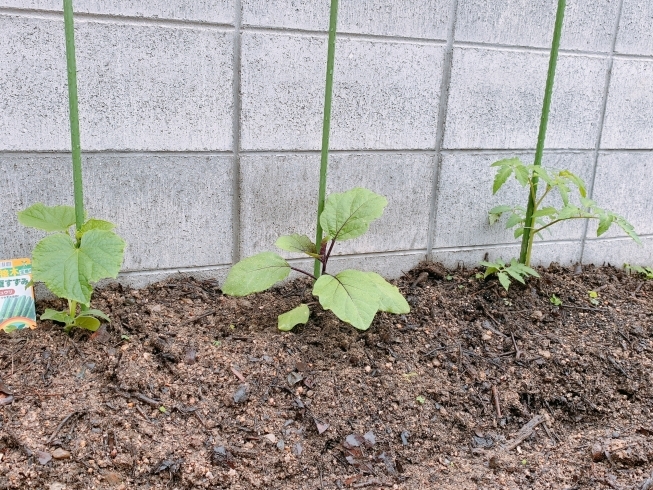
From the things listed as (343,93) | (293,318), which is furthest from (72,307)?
(343,93)

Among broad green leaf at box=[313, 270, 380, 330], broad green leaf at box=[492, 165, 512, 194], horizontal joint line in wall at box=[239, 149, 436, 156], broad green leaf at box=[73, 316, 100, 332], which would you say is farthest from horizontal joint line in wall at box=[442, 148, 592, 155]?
broad green leaf at box=[73, 316, 100, 332]

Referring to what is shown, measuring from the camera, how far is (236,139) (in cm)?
207

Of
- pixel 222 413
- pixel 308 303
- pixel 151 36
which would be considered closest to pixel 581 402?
pixel 308 303

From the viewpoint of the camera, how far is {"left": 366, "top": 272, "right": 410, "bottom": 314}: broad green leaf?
180cm

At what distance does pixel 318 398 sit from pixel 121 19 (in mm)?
1431

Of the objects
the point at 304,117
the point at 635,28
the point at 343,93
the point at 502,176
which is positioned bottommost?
the point at 502,176

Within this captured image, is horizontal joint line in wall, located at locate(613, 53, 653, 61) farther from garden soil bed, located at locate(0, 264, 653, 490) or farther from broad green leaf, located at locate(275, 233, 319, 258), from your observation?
broad green leaf, located at locate(275, 233, 319, 258)

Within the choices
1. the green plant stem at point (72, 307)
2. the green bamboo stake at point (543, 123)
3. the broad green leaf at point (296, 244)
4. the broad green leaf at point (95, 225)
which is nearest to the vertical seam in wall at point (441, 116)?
the green bamboo stake at point (543, 123)

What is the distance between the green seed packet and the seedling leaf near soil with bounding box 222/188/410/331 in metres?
0.63

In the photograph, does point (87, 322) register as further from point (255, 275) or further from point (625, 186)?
point (625, 186)

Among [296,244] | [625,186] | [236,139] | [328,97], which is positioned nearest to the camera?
[328,97]

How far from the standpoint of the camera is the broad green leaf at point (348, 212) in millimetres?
1869

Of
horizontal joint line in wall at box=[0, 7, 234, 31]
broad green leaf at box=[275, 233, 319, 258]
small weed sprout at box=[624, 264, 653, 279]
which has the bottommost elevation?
small weed sprout at box=[624, 264, 653, 279]

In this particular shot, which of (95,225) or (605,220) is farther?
(605,220)
